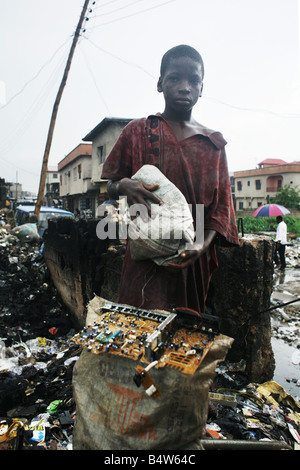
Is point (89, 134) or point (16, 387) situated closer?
point (16, 387)

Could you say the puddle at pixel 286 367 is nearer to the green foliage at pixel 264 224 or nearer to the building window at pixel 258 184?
the green foliage at pixel 264 224

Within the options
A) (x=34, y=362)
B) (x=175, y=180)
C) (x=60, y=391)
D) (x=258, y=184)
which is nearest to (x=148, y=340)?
(x=175, y=180)

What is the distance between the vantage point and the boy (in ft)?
4.83

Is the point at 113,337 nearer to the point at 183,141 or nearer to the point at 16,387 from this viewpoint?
the point at 183,141

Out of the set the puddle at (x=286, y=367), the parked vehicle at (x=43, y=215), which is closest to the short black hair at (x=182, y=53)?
the puddle at (x=286, y=367)

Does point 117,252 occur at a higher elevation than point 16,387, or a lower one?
higher

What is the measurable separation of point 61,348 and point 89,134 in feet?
54.7

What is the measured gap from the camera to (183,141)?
1.53 metres

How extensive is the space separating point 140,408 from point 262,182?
40801mm

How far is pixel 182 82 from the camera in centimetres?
146

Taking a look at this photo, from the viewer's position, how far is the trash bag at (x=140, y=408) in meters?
1.00

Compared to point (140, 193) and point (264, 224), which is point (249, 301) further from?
point (264, 224)

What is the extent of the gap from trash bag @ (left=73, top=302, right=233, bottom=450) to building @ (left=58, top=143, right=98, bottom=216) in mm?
19477

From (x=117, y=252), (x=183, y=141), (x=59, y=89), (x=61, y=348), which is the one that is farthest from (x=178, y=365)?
(x=59, y=89)
